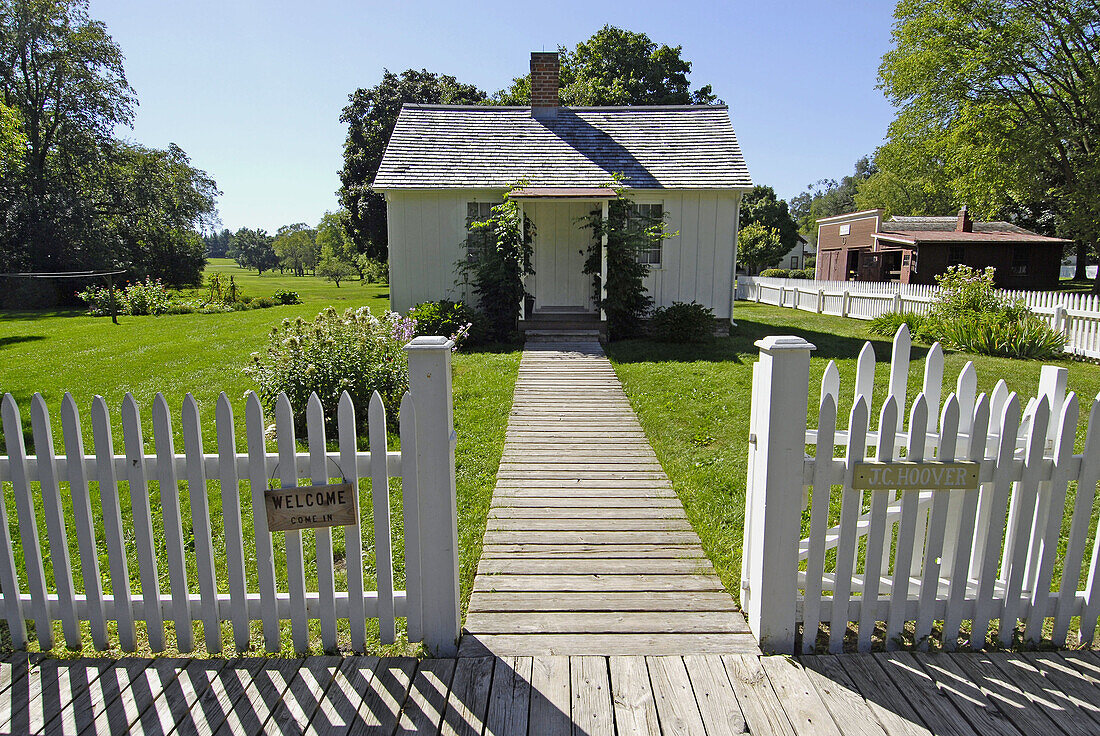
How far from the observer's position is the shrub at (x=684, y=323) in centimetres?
1238

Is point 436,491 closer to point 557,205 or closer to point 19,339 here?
point 557,205

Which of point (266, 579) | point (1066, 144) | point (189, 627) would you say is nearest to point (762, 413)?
point (266, 579)

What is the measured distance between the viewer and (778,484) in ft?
8.88

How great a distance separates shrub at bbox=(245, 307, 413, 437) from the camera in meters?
6.58

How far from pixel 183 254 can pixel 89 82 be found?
833 centimetres

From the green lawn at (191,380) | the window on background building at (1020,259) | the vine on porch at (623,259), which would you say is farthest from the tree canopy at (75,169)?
the window on background building at (1020,259)

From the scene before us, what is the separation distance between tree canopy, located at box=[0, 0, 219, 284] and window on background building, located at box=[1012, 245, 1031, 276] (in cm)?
3952

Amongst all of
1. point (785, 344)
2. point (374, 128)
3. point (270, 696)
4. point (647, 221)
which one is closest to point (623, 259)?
point (647, 221)

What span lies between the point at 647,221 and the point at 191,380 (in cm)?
918

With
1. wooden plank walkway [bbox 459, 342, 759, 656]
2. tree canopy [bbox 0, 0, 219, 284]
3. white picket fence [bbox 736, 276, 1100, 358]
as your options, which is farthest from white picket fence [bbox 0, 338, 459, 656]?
tree canopy [bbox 0, 0, 219, 284]

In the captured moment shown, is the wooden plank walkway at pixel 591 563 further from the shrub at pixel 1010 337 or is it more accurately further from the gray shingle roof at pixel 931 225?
the gray shingle roof at pixel 931 225

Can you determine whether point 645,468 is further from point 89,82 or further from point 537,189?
point 89,82

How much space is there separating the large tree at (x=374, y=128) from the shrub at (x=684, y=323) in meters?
19.4

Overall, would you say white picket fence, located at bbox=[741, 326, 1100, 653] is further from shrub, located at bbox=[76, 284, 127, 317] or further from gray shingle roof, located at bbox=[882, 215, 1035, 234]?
gray shingle roof, located at bbox=[882, 215, 1035, 234]
